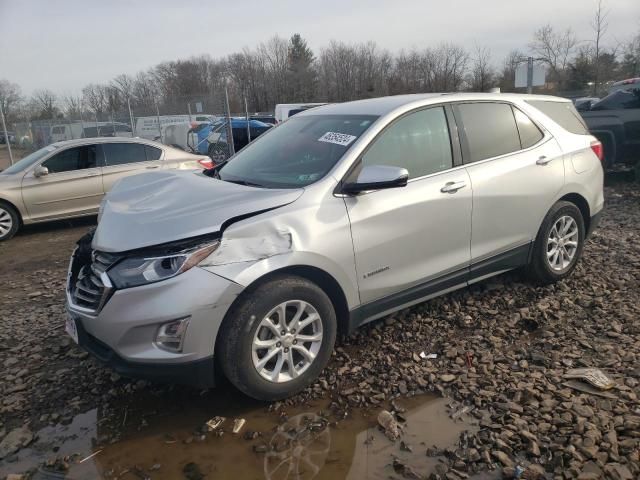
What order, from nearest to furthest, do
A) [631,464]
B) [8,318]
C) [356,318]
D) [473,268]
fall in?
1. [631,464]
2. [356,318]
3. [473,268]
4. [8,318]

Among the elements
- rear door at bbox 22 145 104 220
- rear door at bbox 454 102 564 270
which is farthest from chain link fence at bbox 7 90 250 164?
rear door at bbox 454 102 564 270

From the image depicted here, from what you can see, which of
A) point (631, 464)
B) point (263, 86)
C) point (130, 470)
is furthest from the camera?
point (263, 86)

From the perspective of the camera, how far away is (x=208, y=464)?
2.61m

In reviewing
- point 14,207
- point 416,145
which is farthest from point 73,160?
point 416,145

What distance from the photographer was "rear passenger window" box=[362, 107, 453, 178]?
11.4ft

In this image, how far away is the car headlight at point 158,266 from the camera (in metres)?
2.71

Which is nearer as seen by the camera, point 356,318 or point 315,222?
point 315,222

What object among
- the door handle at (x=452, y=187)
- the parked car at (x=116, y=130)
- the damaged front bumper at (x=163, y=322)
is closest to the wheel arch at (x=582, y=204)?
the door handle at (x=452, y=187)

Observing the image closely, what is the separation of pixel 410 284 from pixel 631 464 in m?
1.61

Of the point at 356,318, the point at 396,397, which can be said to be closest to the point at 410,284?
the point at 356,318

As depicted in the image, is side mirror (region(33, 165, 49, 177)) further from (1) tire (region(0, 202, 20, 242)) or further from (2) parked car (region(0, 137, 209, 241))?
(1) tire (region(0, 202, 20, 242))

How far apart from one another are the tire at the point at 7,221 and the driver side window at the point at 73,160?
2.83 ft

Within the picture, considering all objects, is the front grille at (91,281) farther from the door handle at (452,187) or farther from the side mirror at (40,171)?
the side mirror at (40,171)

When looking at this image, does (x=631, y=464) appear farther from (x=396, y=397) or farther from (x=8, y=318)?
(x=8, y=318)
